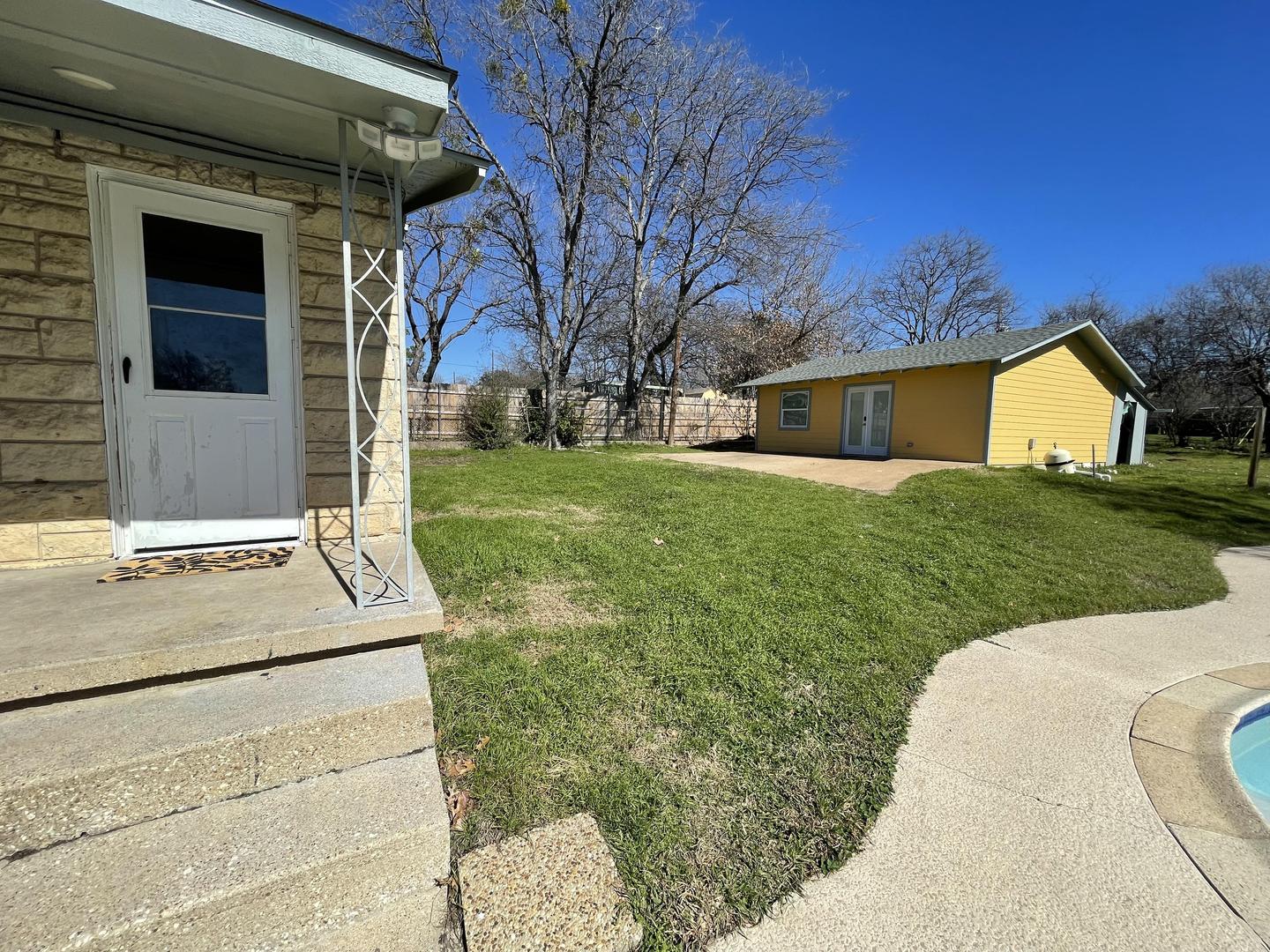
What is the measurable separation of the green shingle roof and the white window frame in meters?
0.47

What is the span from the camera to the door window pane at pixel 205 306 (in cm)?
291

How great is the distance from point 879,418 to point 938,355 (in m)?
1.87

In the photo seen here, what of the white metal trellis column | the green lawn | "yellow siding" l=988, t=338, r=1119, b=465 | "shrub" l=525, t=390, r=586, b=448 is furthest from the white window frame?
the white metal trellis column

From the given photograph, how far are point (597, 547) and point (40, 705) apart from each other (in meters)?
2.99

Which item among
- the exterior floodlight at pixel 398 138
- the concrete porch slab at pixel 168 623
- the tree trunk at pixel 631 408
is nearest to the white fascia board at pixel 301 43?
the exterior floodlight at pixel 398 138

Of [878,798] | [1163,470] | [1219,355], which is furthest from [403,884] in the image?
[1219,355]

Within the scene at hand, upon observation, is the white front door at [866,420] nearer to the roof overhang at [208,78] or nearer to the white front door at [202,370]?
the roof overhang at [208,78]

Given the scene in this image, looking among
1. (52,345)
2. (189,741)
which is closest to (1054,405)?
(189,741)

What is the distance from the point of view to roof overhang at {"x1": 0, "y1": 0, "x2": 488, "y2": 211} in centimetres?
192

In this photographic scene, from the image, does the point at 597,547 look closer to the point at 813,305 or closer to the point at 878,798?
the point at 878,798

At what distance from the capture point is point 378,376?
3.43m

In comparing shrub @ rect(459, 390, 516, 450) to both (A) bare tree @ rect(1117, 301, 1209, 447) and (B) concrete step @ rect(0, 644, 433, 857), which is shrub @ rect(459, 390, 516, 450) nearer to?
(B) concrete step @ rect(0, 644, 433, 857)

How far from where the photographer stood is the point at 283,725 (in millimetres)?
1709

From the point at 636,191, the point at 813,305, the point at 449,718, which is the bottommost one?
the point at 449,718
